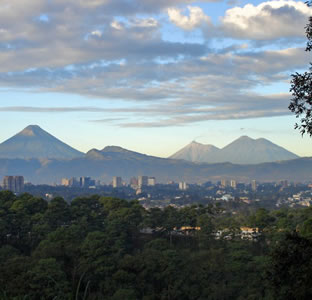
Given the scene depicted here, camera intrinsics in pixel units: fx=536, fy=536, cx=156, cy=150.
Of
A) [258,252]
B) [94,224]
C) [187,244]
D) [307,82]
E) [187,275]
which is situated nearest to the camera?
[307,82]

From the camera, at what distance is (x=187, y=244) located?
50719 mm

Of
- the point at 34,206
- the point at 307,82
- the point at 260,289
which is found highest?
the point at 307,82

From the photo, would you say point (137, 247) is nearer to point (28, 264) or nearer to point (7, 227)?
point (7, 227)

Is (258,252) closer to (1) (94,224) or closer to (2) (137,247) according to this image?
(2) (137,247)

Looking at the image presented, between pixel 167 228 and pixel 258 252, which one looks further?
pixel 167 228

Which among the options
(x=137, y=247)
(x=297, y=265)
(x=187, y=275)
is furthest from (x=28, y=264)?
(x=297, y=265)

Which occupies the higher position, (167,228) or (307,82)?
(307,82)

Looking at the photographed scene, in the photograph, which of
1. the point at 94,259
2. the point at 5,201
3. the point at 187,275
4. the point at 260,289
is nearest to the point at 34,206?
the point at 5,201

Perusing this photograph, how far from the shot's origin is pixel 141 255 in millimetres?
38531

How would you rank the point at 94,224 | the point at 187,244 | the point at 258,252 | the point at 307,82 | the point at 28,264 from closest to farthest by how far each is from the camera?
the point at 307,82, the point at 28,264, the point at 258,252, the point at 187,244, the point at 94,224

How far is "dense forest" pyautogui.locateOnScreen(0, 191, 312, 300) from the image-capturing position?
19406mm

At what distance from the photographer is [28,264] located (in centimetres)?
3309

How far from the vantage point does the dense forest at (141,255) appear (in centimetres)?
1941

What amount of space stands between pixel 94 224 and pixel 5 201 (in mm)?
10338
